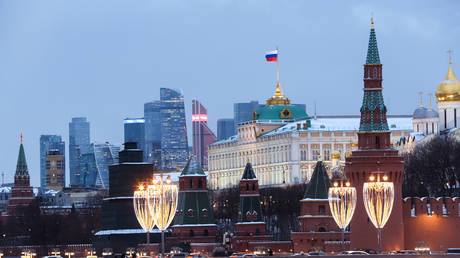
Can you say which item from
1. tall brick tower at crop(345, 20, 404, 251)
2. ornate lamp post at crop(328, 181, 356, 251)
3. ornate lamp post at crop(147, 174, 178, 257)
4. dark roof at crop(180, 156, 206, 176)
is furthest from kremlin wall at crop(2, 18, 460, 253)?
ornate lamp post at crop(147, 174, 178, 257)

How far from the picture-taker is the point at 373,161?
507 feet

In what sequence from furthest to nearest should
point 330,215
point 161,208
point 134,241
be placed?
point 134,241 → point 330,215 → point 161,208

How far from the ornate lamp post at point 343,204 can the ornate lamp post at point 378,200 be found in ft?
8.78

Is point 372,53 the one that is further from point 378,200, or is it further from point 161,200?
point 161,200

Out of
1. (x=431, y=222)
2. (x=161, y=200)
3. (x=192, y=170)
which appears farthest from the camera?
(x=192, y=170)

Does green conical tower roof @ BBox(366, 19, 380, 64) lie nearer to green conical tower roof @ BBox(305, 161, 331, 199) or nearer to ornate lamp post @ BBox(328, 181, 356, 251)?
ornate lamp post @ BBox(328, 181, 356, 251)

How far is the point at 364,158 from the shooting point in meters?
155

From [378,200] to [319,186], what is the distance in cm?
2414

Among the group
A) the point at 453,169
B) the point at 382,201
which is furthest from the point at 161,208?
the point at 453,169

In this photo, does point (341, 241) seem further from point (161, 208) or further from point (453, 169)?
point (453, 169)

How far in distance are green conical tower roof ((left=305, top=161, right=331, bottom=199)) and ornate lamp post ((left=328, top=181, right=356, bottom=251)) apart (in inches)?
493

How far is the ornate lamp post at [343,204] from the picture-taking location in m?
153

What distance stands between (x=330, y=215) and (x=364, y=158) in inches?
659

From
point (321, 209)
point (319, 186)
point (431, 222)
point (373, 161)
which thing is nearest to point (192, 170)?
point (319, 186)
